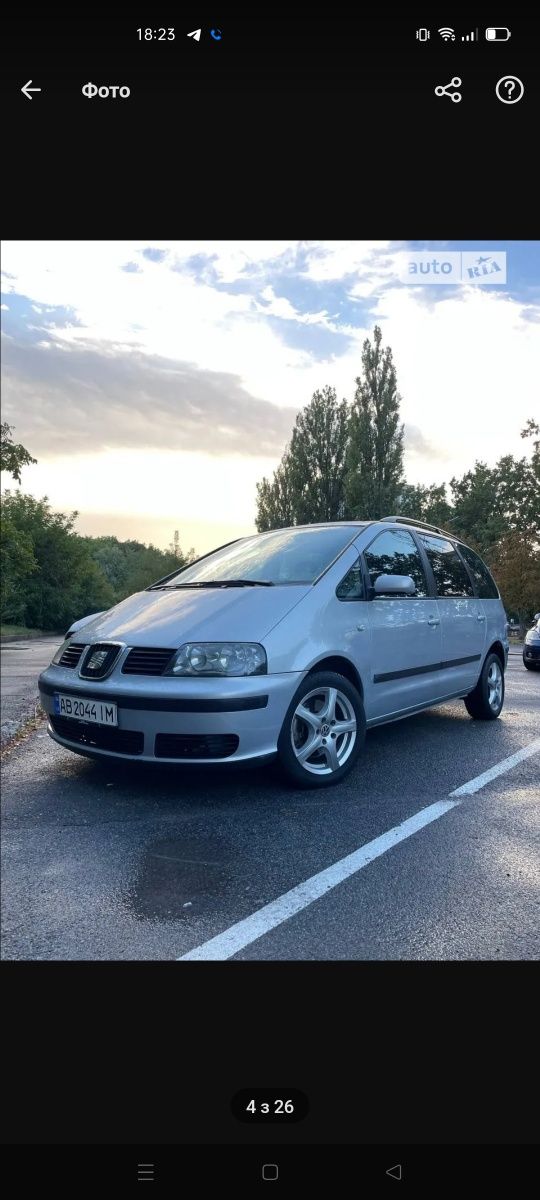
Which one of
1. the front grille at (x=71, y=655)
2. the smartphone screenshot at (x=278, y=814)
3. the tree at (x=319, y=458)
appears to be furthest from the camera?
the front grille at (x=71, y=655)

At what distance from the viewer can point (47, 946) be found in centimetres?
133

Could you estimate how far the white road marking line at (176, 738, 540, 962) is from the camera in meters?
1.32

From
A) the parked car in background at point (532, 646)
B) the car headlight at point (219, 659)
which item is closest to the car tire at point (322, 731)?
the car headlight at point (219, 659)

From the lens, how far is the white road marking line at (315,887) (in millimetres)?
1319

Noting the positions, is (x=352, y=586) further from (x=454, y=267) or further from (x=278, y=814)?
(x=454, y=267)

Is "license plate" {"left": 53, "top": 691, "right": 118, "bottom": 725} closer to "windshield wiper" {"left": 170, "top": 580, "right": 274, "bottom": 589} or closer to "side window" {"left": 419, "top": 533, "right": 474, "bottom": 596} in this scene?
"windshield wiper" {"left": 170, "top": 580, "right": 274, "bottom": 589}

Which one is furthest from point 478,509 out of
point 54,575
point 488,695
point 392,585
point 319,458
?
point 54,575

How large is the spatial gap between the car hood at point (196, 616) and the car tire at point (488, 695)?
1.52 meters
